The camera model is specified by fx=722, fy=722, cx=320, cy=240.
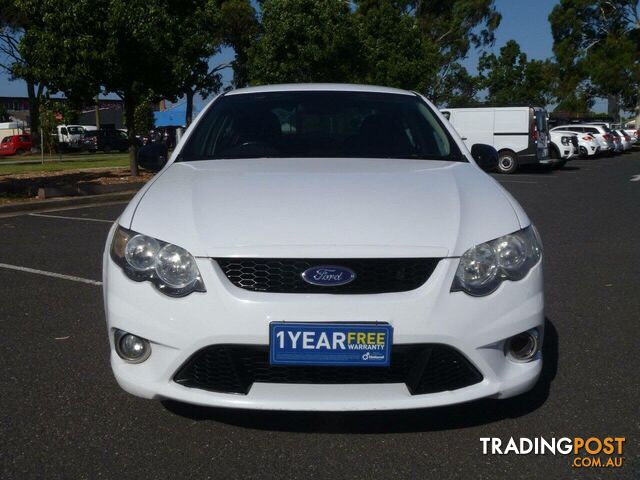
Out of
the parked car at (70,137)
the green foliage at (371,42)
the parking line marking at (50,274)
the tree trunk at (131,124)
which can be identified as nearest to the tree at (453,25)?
the green foliage at (371,42)

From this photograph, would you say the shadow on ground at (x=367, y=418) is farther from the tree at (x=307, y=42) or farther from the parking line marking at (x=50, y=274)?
the tree at (x=307, y=42)

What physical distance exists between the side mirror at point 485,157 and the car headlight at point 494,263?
1.53 meters

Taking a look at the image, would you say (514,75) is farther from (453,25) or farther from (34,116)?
(34,116)

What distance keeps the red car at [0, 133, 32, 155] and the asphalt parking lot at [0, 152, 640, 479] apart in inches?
1393

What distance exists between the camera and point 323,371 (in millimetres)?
2600

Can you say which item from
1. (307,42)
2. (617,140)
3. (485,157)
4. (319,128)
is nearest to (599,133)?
(617,140)

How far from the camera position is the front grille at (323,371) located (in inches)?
101

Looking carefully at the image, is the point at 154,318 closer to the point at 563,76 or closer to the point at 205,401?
the point at 205,401

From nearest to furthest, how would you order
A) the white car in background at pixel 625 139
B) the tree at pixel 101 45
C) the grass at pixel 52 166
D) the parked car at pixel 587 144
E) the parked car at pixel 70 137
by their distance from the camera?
1. the tree at pixel 101 45
2. the grass at pixel 52 166
3. the parked car at pixel 587 144
4. the white car in background at pixel 625 139
5. the parked car at pixel 70 137

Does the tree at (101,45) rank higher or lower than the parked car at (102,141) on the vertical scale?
higher

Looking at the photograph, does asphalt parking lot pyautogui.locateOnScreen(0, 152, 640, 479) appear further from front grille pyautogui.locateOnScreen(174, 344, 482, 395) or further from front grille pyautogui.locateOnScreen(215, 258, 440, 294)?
front grille pyautogui.locateOnScreen(215, 258, 440, 294)

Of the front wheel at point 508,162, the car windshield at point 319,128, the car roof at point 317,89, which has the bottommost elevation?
the front wheel at point 508,162

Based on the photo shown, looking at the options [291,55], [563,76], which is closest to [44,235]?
[291,55]

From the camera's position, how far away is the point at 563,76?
51.3m
